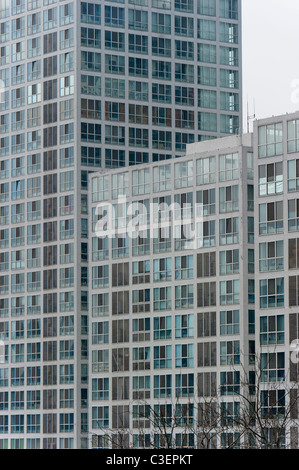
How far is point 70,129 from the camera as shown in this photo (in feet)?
588

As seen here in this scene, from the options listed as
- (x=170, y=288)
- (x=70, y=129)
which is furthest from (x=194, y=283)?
(x=70, y=129)

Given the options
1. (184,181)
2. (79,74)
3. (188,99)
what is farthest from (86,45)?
(184,181)

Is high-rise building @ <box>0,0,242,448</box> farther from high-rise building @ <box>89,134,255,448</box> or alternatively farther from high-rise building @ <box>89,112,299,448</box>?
high-rise building @ <box>89,134,255,448</box>

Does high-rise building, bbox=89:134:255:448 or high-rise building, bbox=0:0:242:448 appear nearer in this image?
high-rise building, bbox=89:134:255:448

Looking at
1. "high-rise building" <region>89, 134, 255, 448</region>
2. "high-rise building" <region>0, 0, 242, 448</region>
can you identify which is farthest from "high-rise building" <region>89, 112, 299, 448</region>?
"high-rise building" <region>0, 0, 242, 448</region>

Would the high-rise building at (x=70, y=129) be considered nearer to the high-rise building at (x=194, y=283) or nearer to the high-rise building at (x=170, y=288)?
the high-rise building at (x=194, y=283)

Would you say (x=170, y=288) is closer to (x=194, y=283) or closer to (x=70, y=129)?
(x=194, y=283)

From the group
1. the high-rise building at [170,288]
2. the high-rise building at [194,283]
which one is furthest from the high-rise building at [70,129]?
the high-rise building at [170,288]

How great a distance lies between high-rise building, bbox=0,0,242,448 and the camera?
17588 centimetres

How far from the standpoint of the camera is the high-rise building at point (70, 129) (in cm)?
17588

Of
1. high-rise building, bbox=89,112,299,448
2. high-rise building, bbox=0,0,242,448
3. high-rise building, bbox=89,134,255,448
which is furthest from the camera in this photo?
high-rise building, bbox=0,0,242,448
